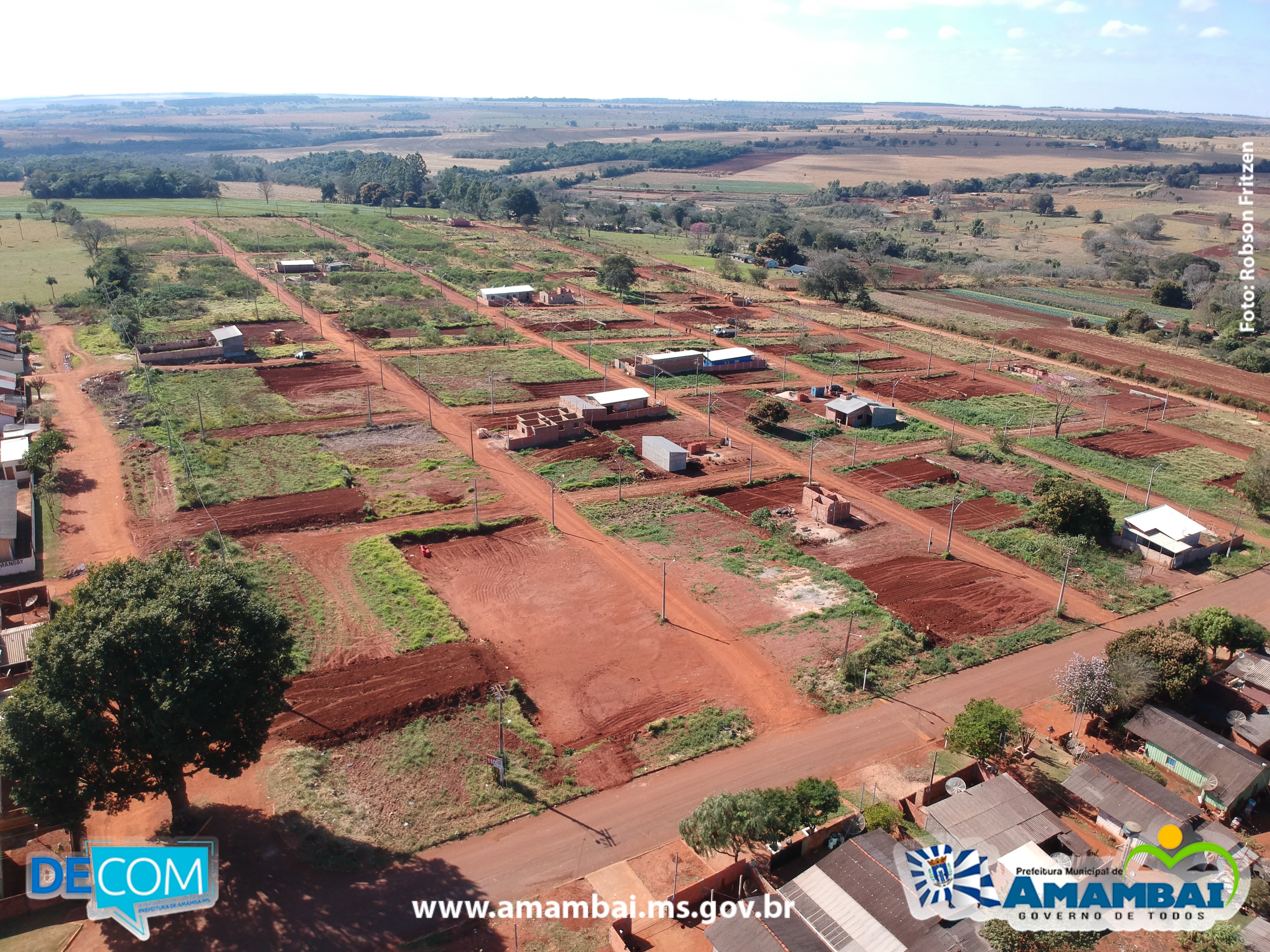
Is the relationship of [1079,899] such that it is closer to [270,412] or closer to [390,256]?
[270,412]

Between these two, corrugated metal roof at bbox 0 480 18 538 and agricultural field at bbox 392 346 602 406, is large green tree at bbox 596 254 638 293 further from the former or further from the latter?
corrugated metal roof at bbox 0 480 18 538

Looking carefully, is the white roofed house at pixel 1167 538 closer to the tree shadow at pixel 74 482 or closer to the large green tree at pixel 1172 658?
the large green tree at pixel 1172 658

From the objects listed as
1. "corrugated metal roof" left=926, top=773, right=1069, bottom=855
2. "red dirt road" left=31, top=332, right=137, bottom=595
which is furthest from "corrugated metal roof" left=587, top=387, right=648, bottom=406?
"corrugated metal roof" left=926, top=773, right=1069, bottom=855

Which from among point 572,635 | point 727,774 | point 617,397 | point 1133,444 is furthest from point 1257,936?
point 617,397

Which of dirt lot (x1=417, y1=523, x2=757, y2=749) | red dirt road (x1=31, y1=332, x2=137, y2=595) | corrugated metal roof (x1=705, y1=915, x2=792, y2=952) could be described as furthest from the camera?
red dirt road (x1=31, y1=332, x2=137, y2=595)

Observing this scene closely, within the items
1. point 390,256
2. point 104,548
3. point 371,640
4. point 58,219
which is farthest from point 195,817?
point 58,219

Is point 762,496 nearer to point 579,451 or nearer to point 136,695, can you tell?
point 579,451

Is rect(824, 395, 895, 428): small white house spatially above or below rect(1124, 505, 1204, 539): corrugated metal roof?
above
